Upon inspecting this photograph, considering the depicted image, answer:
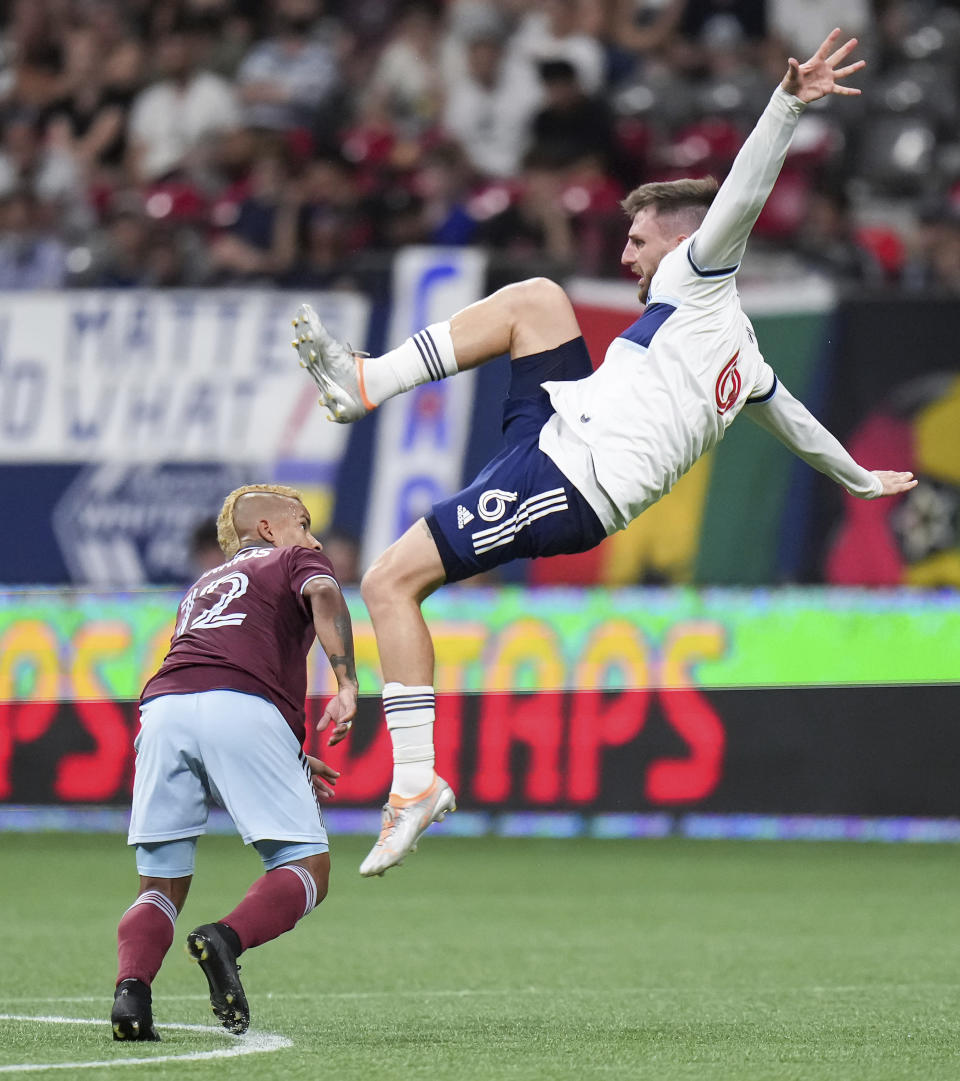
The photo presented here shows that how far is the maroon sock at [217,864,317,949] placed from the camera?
6.06 meters

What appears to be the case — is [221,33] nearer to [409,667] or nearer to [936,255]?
[936,255]

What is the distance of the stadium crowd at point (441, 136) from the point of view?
1441 centimetres

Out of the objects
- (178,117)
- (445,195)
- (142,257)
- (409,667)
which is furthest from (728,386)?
(178,117)

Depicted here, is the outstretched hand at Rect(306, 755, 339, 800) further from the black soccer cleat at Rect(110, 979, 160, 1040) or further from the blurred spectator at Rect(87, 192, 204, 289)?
the blurred spectator at Rect(87, 192, 204, 289)

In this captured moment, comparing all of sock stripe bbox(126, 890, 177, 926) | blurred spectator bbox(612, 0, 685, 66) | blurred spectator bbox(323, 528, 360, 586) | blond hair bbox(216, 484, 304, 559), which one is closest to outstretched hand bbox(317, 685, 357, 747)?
sock stripe bbox(126, 890, 177, 926)

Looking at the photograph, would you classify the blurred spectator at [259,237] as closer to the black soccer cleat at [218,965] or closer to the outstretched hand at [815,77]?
the outstretched hand at [815,77]

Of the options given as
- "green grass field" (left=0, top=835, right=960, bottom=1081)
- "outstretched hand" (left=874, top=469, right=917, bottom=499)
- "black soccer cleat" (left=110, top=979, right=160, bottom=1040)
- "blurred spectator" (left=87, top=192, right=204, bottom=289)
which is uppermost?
"blurred spectator" (left=87, top=192, right=204, bottom=289)

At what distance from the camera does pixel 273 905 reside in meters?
6.14

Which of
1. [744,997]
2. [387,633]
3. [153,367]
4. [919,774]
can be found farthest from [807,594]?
[387,633]

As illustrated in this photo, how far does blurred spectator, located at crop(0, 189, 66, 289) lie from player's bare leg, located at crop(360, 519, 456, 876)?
953 centimetres

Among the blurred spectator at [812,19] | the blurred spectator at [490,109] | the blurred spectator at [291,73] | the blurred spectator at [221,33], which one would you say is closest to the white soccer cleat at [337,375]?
the blurred spectator at [490,109]

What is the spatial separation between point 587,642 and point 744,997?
5.91 meters

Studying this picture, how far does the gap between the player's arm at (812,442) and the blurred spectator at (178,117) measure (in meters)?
10.6

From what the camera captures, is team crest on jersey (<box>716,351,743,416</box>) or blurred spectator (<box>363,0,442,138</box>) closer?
team crest on jersey (<box>716,351,743,416</box>)
